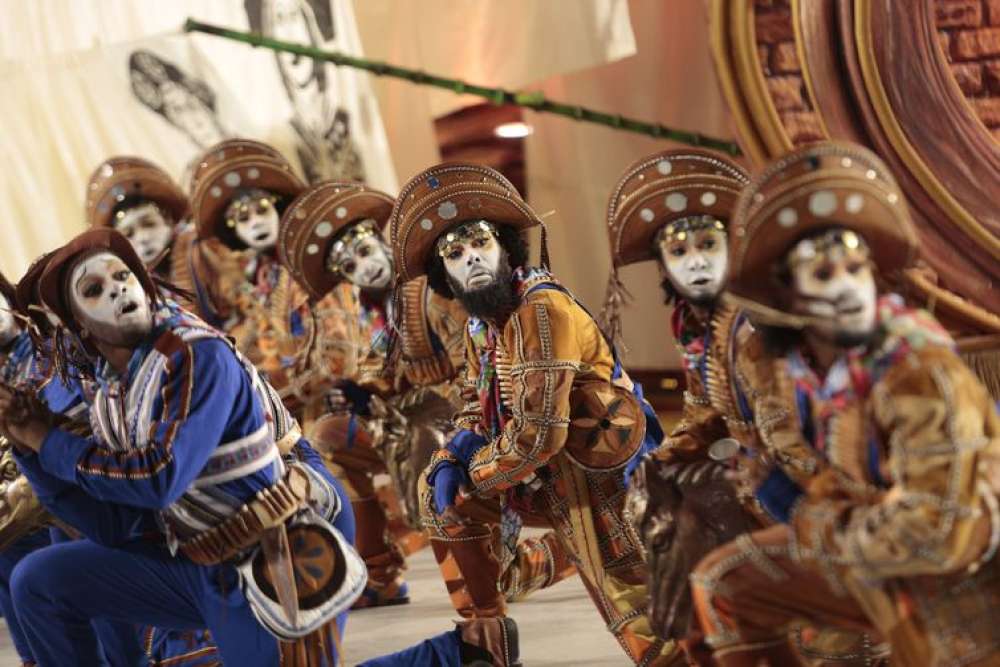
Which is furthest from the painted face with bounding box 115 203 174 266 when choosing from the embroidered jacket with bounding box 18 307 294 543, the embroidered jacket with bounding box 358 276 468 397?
the embroidered jacket with bounding box 18 307 294 543

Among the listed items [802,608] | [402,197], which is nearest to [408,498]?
[402,197]

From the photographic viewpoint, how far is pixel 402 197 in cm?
450

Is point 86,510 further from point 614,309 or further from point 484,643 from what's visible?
point 614,309

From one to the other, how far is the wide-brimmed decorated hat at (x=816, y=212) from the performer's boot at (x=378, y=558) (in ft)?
10.9

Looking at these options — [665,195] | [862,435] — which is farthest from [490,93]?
[862,435]

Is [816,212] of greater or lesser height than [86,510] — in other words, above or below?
above

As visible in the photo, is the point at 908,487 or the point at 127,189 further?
the point at 127,189

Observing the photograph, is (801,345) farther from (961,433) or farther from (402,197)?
(402,197)

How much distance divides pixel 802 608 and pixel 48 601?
197 centimetres

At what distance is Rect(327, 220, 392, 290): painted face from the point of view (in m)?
5.94

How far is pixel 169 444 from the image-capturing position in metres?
3.71

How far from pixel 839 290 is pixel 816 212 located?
15 cm

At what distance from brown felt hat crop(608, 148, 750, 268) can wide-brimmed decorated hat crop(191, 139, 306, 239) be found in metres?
2.58

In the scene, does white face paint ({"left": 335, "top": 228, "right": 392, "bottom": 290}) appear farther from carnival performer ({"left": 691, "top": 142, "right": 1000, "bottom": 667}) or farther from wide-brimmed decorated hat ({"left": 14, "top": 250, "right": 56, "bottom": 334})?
carnival performer ({"left": 691, "top": 142, "right": 1000, "bottom": 667})
